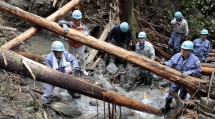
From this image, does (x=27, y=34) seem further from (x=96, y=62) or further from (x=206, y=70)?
(x=206, y=70)

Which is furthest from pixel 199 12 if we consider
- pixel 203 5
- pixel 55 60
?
pixel 55 60

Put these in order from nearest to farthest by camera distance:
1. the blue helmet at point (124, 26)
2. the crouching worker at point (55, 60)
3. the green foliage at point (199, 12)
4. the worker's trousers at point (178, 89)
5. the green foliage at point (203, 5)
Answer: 1. the crouching worker at point (55, 60)
2. the worker's trousers at point (178, 89)
3. the blue helmet at point (124, 26)
4. the green foliage at point (199, 12)
5. the green foliage at point (203, 5)

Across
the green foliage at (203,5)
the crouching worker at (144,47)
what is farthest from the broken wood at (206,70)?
the green foliage at (203,5)

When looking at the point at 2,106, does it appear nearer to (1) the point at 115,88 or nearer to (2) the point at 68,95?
(2) the point at 68,95

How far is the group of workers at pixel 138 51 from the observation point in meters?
7.22

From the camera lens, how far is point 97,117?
7.36m

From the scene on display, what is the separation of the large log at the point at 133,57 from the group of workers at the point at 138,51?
15 cm

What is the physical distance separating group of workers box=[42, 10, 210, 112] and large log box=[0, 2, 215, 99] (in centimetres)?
15

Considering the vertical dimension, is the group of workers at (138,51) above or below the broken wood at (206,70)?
above

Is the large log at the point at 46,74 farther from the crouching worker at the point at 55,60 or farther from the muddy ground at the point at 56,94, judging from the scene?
the crouching worker at the point at 55,60

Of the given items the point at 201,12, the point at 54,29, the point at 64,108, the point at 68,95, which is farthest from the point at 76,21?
the point at 201,12

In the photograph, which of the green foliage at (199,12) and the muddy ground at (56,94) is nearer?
the muddy ground at (56,94)

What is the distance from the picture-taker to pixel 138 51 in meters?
9.69

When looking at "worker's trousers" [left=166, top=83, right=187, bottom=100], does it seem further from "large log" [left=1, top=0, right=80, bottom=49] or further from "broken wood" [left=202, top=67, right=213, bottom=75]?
"large log" [left=1, top=0, right=80, bottom=49]
